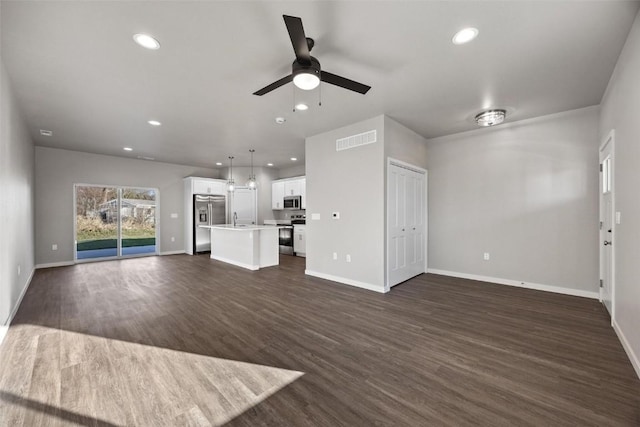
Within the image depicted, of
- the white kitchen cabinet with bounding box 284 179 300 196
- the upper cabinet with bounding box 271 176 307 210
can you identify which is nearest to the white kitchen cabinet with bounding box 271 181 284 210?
the upper cabinet with bounding box 271 176 307 210

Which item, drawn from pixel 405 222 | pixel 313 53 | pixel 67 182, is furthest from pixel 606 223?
pixel 67 182

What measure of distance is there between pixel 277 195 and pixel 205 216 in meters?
2.42

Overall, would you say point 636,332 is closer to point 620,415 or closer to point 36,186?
point 620,415

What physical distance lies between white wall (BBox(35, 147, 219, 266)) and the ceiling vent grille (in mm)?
6229

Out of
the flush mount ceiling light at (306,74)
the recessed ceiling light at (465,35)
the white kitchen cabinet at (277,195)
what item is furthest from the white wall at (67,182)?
the recessed ceiling light at (465,35)

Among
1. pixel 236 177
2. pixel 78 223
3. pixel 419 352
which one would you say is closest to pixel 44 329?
pixel 419 352

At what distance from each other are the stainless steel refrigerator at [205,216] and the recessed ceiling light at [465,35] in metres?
7.88

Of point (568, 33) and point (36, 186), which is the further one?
point (36, 186)

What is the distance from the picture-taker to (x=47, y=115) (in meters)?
4.22

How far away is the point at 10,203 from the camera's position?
3.28 meters

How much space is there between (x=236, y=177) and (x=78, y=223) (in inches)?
170

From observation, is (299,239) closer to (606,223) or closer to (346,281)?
(346,281)

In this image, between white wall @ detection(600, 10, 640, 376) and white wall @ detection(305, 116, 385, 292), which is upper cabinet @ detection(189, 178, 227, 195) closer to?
white wall @ detection(305, 116, 385, 292)

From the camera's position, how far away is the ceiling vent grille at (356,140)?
4.35 metres
